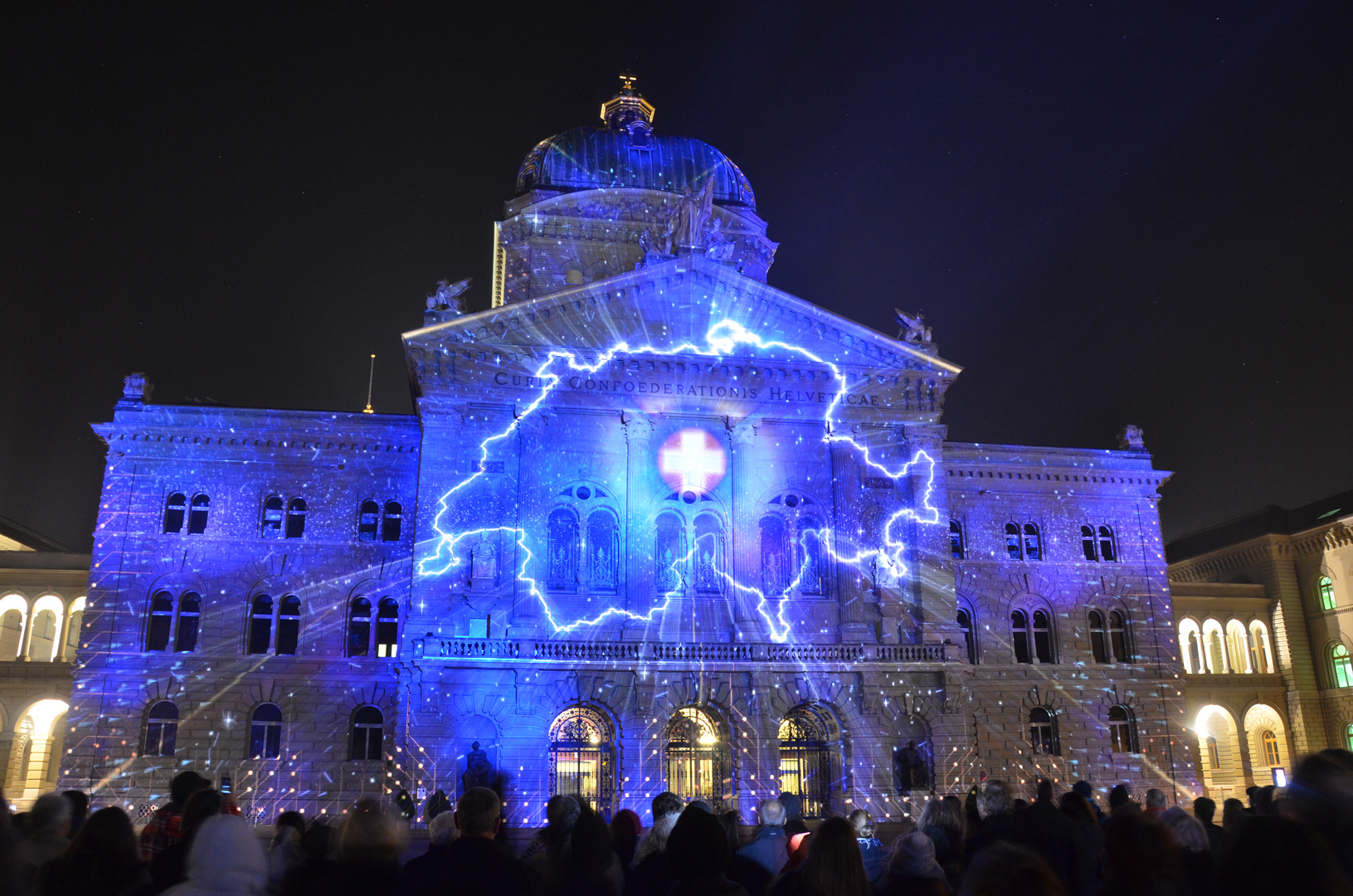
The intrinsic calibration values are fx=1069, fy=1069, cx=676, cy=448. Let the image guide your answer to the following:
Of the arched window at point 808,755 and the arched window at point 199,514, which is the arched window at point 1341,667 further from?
the arched window at point 199,514

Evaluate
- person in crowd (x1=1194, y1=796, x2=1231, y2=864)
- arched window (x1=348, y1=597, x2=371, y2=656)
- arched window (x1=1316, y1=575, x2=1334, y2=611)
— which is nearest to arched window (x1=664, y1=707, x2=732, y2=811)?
arched window (x1=348, y1=597, x2=371, y2=656)

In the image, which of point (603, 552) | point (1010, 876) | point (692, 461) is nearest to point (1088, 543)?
point (692, 461)

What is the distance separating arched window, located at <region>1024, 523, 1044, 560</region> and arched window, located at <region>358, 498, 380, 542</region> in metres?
23.1

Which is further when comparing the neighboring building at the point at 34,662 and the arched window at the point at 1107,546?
the arched window at the point at 1107,546

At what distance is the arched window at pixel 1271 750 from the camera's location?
4547 centimetres

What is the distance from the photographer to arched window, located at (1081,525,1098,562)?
1571 inches

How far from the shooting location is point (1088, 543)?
40.1 metres

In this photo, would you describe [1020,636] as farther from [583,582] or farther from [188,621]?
[188,621]

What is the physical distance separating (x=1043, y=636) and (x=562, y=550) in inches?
724

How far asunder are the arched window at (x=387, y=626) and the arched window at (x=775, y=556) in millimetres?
12021

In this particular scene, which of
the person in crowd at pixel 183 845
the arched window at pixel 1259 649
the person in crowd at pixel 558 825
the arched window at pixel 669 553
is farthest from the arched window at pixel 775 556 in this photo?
the person in crowd at pixel 183 845

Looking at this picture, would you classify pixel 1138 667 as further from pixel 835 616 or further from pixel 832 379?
pixel 832 379

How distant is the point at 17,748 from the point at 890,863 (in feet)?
143

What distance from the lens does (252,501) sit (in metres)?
34.7
